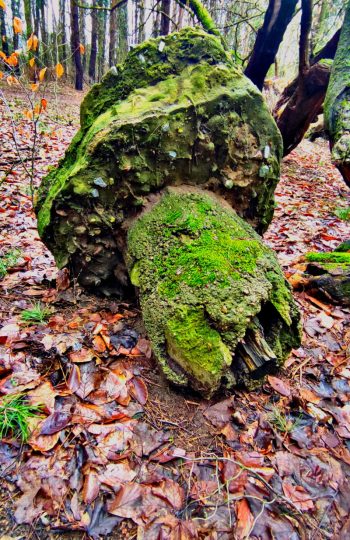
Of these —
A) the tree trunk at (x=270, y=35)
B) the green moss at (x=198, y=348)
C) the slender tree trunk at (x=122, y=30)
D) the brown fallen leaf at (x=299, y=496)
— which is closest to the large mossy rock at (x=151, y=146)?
the green moss at (x=198, y=348)

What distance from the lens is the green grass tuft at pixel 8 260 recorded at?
3.25m

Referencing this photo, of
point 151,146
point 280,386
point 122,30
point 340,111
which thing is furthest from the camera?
point 122,30

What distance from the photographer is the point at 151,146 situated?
8.11ft

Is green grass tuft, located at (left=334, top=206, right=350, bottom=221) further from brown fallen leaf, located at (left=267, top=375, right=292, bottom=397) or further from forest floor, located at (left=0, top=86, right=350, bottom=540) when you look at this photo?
brown fallen leaf, located at (left=267, top=375, right=292, bottom=397)

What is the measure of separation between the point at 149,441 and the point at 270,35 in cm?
725

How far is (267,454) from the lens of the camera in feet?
5.87

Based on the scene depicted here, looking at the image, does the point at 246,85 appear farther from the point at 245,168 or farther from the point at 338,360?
the point at 338,360

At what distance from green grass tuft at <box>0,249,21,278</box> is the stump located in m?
0.84

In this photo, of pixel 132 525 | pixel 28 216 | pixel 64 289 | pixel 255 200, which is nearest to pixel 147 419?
pixel 132 525

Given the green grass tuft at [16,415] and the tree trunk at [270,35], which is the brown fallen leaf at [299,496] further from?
the tree trunk at [270,35]

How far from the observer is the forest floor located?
57.4 inches

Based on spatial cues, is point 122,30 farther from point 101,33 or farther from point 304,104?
point 304,104

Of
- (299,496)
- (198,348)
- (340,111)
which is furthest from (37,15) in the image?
(299,496)

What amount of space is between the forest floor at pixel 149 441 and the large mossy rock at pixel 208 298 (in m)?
0.24
